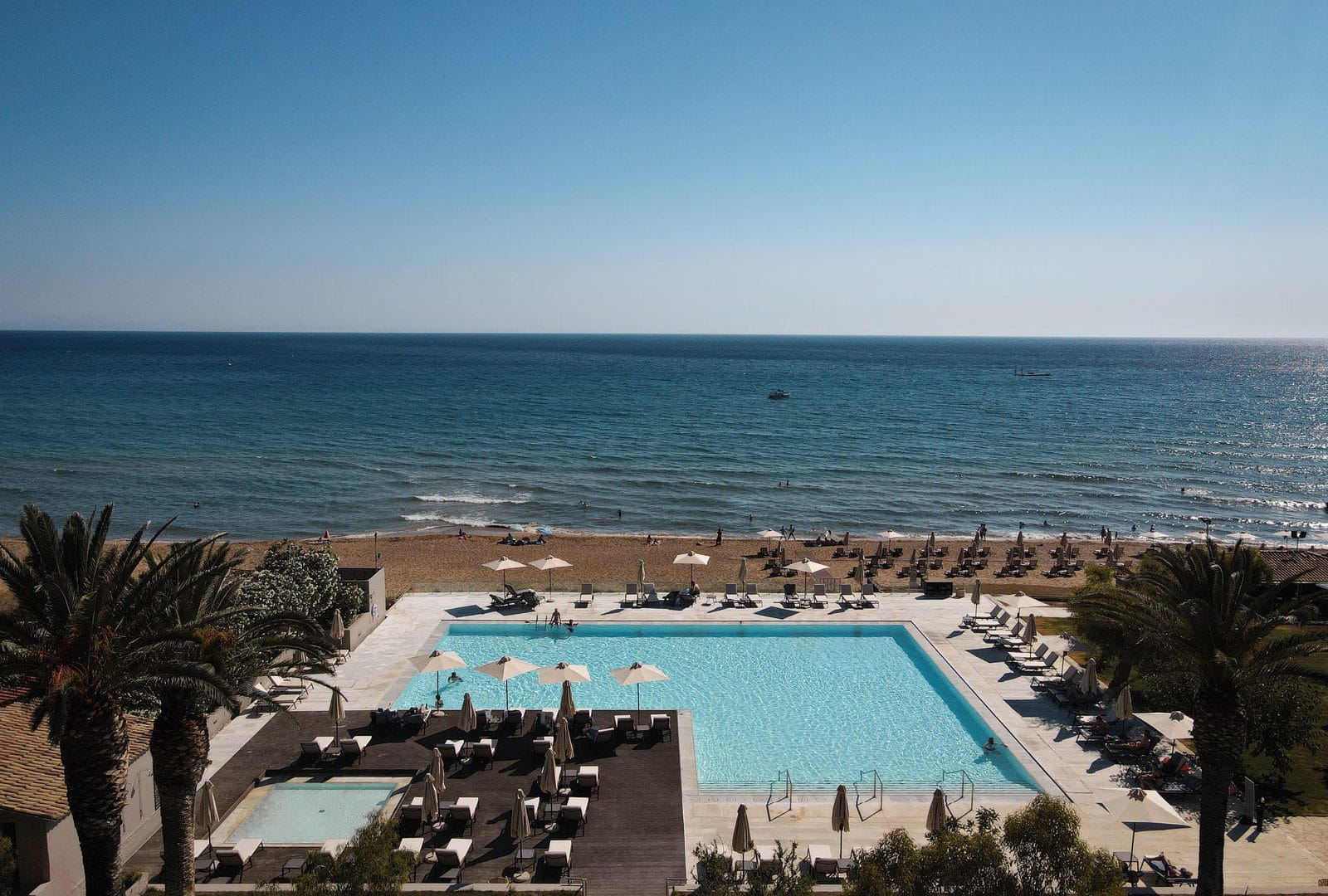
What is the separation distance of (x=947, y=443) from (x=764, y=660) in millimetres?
57265

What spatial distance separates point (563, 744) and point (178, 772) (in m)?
7.04

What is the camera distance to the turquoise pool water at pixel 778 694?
17.6 metres

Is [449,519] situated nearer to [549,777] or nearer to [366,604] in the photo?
[366,604]

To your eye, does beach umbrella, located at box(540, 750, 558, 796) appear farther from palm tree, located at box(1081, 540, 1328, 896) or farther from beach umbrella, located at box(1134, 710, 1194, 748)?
beach umbrella, located at box(1134, 710, 1194, 748)

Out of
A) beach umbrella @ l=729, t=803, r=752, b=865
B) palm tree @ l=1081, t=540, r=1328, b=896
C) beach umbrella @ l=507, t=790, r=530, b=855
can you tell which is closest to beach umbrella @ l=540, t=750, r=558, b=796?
beach umbrella @ l=507, t=790, r=530, b=855

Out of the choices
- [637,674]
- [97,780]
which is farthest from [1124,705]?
[97,780]

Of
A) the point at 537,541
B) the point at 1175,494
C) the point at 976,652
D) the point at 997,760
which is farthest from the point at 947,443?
the point at 997,760

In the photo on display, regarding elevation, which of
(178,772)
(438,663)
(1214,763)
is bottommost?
(438,663)

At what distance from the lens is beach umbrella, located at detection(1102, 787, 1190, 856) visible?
13102 mm

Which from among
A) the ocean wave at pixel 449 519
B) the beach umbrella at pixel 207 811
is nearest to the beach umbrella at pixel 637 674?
the beach umbrella at pixel 207 811

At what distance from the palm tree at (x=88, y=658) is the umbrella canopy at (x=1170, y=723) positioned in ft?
61.9

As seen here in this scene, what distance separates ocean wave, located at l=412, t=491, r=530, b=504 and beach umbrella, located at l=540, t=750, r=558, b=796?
127 feet

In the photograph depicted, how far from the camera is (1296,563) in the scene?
97.3 ft

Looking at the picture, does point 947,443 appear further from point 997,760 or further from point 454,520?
point 997,760
